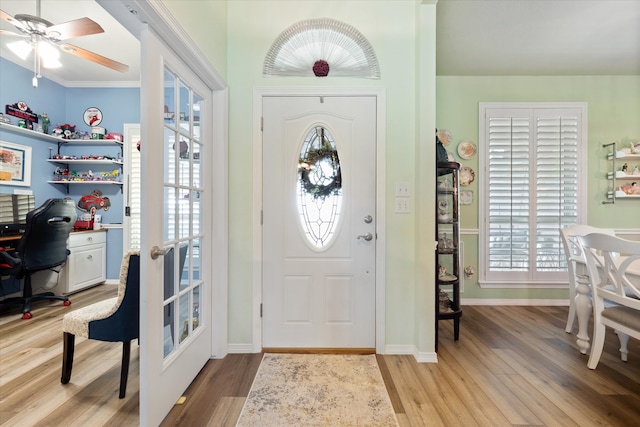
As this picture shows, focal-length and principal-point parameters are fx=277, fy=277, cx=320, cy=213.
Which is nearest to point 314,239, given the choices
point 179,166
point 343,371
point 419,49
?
point 343,371

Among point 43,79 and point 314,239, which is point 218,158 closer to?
point 314,239

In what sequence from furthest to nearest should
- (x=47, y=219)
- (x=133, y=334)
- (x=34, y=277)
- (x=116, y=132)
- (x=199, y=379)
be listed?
(x=116, y=132), (x=34, y=277), (x=47, y=219), (x=199, y=379), (x=133, y=334)

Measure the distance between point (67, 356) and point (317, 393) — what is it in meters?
1.60

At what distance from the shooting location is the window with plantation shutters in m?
3.29

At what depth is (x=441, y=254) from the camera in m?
2.38

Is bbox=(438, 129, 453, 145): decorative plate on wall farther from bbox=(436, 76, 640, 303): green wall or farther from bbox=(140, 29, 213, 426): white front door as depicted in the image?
bbox=(140, 29, 213, 426): white front door

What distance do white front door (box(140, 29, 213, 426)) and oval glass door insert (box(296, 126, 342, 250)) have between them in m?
0.72

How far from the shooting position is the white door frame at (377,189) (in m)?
2.20

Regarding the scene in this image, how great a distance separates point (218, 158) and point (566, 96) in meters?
4.08

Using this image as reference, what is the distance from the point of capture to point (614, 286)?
6.17 ft

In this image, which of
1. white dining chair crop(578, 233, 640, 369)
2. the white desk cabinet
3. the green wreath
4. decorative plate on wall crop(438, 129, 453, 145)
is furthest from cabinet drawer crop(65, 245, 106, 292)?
white dining chair crop(578, 233, 640, 369)

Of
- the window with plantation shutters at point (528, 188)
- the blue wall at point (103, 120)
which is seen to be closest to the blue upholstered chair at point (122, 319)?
the blue wall at point (103, 120)

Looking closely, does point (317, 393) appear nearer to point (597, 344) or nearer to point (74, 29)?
point (597, 344)

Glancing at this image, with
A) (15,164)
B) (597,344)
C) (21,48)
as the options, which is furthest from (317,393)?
(15,164)
